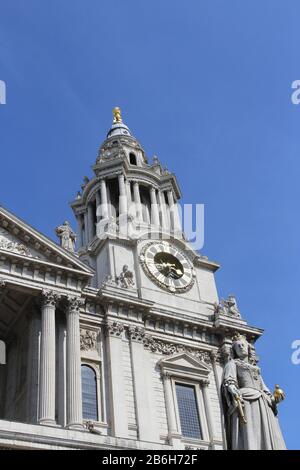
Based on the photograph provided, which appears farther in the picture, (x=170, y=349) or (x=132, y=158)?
(x=132, y=158)

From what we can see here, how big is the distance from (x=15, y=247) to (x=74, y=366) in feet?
21.5

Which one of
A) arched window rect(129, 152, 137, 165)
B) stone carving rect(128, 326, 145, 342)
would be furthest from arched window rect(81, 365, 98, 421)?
arched window rect(129, 152, 137, 165)

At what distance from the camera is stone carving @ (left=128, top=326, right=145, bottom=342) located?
33.4 meters

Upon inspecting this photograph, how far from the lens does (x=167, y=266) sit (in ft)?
132

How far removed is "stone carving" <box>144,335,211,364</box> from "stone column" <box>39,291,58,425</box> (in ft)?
20.6

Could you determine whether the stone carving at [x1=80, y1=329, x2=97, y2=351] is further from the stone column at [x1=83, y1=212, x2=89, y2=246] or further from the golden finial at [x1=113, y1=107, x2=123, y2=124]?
the golden finial at [x1=113, y1=107, x2=123, y2=124]

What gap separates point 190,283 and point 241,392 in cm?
2690

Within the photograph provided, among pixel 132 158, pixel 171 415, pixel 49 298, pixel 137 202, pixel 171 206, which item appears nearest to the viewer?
pixel 49 298

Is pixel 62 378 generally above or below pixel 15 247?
below

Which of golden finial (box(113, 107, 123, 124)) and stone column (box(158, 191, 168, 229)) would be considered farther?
golden finial (box(113, 107, 123, 124))

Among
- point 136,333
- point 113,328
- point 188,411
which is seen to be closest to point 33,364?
point 113,328

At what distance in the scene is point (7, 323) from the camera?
33531mm

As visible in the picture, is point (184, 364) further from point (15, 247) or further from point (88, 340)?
point (15, 247)
